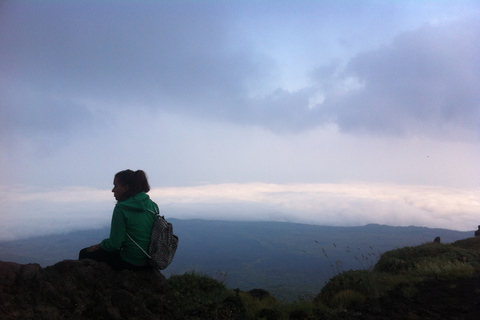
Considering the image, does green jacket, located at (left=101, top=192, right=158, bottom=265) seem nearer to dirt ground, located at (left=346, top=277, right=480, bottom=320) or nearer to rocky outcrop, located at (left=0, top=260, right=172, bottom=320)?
rocky outcrop, located at (left=0, top=260, right=172, bottom=320)

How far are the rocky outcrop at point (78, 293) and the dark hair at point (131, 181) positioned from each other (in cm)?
144

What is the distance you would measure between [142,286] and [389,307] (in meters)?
4.88

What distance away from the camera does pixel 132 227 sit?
4.93m

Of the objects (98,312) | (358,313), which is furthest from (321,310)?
(98,312)

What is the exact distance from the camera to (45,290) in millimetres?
3895

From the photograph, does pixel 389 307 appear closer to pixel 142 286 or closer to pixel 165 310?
pixel 165 310

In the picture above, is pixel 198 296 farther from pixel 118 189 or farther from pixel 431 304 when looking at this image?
pixel 431 304

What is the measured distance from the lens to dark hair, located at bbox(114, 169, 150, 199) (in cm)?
527

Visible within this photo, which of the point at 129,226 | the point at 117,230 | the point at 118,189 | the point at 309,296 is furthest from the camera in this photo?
the point at 309,296

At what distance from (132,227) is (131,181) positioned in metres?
0.89

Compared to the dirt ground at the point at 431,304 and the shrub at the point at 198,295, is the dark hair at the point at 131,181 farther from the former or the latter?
the dirt ground at the point at 431,304

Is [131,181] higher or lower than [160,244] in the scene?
higher

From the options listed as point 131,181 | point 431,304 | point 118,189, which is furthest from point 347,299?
point 118,189

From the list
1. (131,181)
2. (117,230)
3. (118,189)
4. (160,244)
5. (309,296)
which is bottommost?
(309,296)
